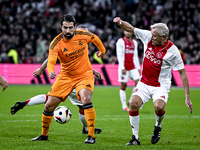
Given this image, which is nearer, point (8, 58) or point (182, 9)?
point (8, 58)

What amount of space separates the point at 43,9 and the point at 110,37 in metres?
5.82

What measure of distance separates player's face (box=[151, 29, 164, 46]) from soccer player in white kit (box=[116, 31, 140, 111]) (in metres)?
4.67

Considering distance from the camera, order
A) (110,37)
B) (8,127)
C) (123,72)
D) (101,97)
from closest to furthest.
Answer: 1. (8,127)
2. (123,72)
3. (101,97)
4. (110,37)

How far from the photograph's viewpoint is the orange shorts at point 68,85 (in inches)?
241

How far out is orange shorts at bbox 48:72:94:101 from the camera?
613 centimetres

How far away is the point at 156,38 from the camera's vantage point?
5.84 m

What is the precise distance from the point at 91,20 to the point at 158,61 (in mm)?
17527

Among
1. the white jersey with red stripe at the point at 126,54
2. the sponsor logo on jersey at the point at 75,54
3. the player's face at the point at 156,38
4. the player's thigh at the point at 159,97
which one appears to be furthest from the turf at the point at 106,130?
the player's face at the point at 156,38

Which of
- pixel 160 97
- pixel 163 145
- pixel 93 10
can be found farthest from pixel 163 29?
pixel 93 10

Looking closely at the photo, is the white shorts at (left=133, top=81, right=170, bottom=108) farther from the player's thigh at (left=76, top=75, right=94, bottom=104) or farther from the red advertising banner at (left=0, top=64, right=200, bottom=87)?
the red advertising banner at (left=0, top=64, right=200, bottom=87)

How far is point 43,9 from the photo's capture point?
24094 mm

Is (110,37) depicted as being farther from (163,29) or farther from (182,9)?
(163,29)

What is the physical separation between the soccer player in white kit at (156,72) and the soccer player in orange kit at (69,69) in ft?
2.63

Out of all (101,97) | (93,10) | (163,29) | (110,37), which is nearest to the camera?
(163,29)
